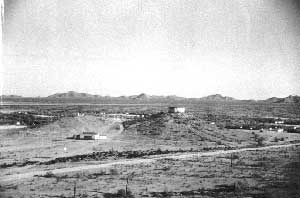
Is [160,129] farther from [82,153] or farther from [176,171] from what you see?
[176,171]

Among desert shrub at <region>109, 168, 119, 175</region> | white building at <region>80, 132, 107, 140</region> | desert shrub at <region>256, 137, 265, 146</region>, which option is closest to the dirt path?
desert shrub at <region>109, 168, 119, 175</region>

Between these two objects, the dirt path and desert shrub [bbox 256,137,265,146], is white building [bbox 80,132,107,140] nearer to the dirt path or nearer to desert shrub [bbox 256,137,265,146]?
the dirt path

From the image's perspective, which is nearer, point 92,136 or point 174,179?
point 174,179

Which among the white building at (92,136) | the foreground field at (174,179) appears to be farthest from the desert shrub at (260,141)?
the white building at (92,136)

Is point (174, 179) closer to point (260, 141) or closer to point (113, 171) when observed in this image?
point (113, 171)

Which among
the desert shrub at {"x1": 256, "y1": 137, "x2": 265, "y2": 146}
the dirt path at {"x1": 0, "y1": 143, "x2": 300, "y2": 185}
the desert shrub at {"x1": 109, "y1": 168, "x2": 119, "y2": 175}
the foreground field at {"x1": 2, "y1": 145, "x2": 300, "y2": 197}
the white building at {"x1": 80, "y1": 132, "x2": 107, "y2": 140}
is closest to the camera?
the foreground field at {"x1": 2, "y1": 145, "x2": 300, "y2": 197}

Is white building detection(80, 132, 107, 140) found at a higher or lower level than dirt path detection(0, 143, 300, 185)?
higher

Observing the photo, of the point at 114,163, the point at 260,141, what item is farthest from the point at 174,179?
the point at 260,141

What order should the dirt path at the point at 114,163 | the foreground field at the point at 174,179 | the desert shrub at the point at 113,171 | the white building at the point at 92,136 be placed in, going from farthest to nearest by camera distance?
the white building at the point at 92,136 < the desert shrub at the point at 113,171 < the dirt path at the point at 114,163 < the foreground field at the point at 174,179

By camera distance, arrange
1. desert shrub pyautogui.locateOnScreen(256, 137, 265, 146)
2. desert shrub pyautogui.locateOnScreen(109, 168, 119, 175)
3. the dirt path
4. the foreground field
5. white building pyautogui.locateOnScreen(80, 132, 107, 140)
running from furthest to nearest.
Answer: white building pyautogui.locateOnScreen(80, 132, 107, 140), desert shrub pyautogui.locateOnScreen(256, 137, 265, 146), desert shrub pyautogui.locateOnScreen(109, 168, 119, 175), the dirt path, the foreground field

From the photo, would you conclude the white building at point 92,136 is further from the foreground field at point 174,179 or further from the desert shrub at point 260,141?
the desert shrub at point 260,141

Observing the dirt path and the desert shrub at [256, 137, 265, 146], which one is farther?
the desert shrub at [256, 137, 265, 146]
